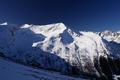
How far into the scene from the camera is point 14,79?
79.8m

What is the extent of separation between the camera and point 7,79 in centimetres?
7494

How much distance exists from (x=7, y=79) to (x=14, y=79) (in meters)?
5.03

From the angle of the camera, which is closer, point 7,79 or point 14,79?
point 7,79

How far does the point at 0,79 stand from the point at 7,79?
4215mm

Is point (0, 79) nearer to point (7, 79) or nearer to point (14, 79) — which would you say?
point (7, 79)

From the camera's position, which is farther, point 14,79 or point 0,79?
point 14,79

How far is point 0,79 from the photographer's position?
7094cm

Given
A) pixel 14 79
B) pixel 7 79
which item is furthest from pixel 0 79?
pixel 14 79

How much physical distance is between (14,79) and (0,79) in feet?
30.3
